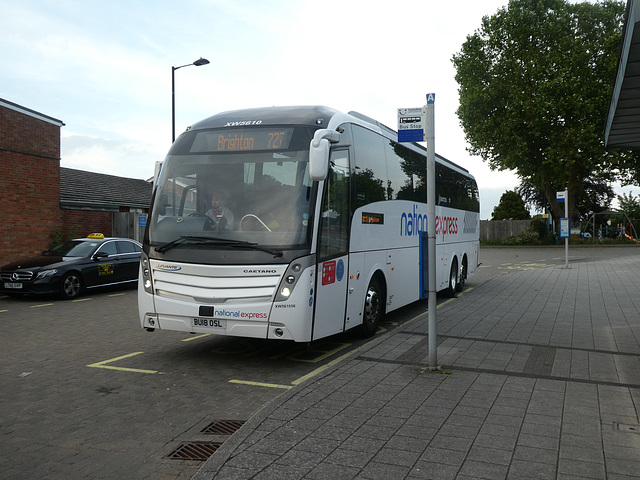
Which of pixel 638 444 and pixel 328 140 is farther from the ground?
pixel 328 140

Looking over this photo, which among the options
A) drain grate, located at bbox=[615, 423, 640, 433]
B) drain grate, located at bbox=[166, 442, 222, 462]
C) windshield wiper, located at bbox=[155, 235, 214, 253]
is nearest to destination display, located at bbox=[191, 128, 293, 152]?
windshield wiper, located at bbox=[155, 235, 214, 253]

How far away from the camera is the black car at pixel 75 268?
532 inches

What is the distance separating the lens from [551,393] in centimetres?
570

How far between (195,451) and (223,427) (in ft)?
1.84

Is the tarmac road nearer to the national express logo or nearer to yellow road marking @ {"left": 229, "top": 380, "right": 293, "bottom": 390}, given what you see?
yellow road marking @ {"left": 229, "top": 380, "right": 293, "bottom": 390}

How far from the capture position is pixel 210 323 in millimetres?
6820

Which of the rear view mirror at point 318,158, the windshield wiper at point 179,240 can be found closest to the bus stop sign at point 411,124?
the rear view mirror at point 318,158

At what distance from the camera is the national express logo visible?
1048cm

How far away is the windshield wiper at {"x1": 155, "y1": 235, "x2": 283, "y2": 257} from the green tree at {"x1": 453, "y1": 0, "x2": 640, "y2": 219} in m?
34.3

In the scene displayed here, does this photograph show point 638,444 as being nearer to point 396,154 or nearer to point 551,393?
point 551,393

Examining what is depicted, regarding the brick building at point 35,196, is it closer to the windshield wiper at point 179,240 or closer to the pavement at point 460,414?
the windshield wiper at point 179,240

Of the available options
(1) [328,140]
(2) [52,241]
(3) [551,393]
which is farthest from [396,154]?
(2) [52,241]

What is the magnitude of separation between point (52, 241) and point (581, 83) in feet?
105

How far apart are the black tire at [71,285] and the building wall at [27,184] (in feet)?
17.6
